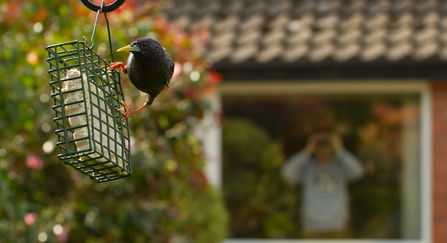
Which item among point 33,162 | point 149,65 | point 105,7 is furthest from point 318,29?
point 105,7

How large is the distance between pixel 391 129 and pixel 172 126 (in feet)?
9.74

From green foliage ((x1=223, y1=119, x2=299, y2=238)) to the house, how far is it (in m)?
0.10

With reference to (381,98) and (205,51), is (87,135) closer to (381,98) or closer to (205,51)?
(205,51)

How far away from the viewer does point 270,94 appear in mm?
8797

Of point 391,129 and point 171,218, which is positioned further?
point 391,129

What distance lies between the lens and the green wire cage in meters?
2.98

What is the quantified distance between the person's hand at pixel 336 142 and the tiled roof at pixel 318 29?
40.0 inches

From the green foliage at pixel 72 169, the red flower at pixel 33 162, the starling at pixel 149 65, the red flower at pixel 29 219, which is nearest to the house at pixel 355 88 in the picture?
the green foliage at pixel 72 169

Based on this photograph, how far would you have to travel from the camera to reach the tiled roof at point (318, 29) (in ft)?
26.3

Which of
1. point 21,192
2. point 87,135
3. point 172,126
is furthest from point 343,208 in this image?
point 87,135

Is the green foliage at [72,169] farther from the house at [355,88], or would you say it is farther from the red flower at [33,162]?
the house at [355,88]

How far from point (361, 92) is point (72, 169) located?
3.62 meters

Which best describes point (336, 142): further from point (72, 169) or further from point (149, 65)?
point (149, 65)

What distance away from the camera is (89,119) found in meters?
3.01
